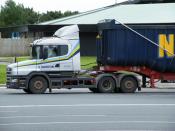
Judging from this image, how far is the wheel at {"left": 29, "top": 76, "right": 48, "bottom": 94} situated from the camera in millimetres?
27875

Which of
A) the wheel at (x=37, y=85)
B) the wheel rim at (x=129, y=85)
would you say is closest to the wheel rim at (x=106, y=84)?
the wheel rim at (x=129, y=85)

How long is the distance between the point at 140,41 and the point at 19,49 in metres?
44.3

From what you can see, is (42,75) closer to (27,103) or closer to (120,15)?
(27,103)

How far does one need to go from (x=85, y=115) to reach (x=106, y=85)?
435 inches

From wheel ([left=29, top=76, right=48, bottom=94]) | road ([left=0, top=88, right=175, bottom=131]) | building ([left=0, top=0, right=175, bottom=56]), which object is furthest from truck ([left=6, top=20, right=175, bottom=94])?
building ([left=0, top=0, right=175, bottom=56])

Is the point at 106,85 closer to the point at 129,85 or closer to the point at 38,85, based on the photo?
the point at 129,85

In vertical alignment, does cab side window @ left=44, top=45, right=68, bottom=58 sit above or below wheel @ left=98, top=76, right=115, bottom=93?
above

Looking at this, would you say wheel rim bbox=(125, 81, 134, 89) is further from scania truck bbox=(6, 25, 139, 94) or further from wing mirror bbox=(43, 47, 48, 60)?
wing mirror bbox=(43, 47, 48, 60)

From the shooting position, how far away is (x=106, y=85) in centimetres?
2883

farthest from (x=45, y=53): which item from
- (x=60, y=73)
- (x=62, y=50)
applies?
(x=60, y=73)

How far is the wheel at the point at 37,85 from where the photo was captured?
27.9 metres

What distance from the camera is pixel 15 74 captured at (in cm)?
2811

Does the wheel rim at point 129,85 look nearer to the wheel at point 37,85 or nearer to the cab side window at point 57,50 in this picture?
the cab side window at point 57,50

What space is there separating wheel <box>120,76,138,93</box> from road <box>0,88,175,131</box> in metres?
5.41
